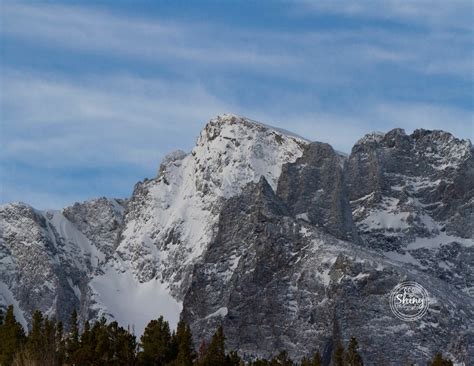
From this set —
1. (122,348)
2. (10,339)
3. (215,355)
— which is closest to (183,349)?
(215,355)

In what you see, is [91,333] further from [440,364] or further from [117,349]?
[440,364]

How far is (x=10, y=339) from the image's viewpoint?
5423 inches

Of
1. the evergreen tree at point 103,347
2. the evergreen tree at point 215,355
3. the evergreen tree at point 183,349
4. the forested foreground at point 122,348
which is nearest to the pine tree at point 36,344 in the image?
the forested foreground at point 122,348

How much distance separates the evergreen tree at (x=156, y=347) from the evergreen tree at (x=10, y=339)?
45.7ft

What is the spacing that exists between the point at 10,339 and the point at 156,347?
16.6m

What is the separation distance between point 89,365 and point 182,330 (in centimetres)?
1744

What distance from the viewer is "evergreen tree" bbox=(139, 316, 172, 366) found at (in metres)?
136

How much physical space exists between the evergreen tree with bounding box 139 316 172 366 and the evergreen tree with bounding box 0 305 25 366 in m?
13.9

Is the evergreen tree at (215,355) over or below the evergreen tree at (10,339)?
below

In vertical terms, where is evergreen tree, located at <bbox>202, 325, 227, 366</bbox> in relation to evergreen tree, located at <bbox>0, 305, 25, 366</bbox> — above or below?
below

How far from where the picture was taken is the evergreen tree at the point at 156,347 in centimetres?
13575

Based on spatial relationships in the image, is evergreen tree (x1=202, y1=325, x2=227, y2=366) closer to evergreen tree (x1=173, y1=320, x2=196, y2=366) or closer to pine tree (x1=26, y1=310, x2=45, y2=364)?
evergreen tree (x1=173, y1=320, x2=196, y2=366)

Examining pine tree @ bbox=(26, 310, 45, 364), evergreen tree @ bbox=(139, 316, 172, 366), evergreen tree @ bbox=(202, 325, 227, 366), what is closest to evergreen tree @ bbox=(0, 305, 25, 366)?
pine tree @ bbox=(26, 310, 45, 364)

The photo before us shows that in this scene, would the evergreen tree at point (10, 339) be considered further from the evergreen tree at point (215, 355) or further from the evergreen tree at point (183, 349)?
the evergreen tree at point (215, 355)
